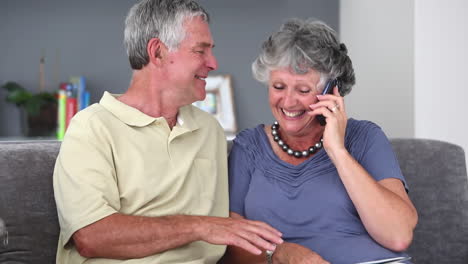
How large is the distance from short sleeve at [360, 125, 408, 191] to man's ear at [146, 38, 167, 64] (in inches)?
27.3

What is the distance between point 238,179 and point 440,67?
120 cm

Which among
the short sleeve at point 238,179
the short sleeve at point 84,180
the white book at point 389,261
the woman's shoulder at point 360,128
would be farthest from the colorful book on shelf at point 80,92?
the white book at point 389,261

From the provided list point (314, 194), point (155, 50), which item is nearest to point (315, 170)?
point (314, 194)

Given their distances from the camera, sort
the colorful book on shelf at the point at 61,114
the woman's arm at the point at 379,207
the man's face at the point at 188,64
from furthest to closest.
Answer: the colorful book on shelf at the point at 61,114 < the man's face at the point at 188,64 < the woman's arm at the point at 379,207

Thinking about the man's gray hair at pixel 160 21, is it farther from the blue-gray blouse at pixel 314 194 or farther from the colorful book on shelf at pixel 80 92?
the colorful book on shelf at pixel 80 92

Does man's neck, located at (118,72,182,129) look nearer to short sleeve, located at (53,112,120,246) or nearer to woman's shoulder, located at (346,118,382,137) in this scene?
short sleeve, located at (53,112,120,246)

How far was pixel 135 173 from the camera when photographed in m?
1.77

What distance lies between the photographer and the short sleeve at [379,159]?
184 centimetres

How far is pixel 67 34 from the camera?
371 centimetres

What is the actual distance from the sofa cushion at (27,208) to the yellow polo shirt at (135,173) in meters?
0.11

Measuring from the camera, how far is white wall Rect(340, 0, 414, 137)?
2.78 m

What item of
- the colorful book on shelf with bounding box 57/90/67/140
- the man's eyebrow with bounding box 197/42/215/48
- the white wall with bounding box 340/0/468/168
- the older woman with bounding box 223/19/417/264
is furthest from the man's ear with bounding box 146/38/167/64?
the colorful book on shelf with bounding box 57/90/67/140

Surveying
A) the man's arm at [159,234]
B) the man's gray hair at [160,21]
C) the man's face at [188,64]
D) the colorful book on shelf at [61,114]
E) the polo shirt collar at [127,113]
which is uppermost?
the man's gray hair at [160,21]

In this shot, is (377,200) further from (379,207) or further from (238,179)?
(238,179)
